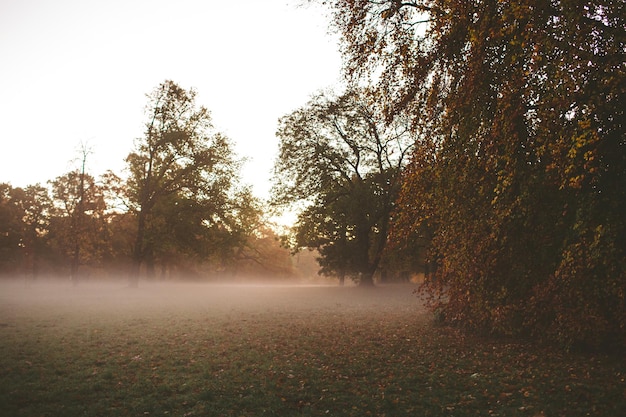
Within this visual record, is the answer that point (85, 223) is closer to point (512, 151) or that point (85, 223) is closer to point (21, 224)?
point (21, 224)

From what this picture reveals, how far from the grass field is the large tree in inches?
54.5

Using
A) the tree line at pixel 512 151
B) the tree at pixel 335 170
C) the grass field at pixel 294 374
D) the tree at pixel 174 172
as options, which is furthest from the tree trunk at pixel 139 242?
the tree line at pixel 512 151

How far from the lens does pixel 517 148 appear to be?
815cm

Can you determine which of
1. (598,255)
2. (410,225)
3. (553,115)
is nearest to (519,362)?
(598,255)

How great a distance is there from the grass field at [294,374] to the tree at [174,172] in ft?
72.0

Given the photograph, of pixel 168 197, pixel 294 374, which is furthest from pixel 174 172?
pixel 294 374

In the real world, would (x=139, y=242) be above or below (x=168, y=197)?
below

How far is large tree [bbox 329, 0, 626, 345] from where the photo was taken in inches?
259

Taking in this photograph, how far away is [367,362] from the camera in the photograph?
28.7 feet

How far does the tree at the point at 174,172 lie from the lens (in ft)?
112

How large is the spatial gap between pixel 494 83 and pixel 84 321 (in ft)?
50.9

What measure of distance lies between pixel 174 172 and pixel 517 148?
3189 cm

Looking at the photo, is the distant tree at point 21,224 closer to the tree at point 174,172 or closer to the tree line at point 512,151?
the tree at point 174,172

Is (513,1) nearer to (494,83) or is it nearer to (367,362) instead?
(494,83)
